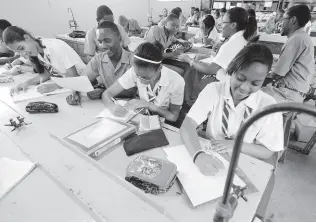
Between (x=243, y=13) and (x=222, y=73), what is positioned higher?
(x=243, y=13)

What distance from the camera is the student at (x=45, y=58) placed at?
1.68 meters

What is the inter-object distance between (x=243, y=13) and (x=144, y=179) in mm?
2033

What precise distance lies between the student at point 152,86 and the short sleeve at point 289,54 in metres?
1.15

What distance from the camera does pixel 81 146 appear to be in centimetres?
96

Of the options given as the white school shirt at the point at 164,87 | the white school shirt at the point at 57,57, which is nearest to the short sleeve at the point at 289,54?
the white school shirt at the point at 164,87

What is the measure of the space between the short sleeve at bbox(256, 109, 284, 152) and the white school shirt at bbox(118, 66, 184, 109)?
64 centimetres

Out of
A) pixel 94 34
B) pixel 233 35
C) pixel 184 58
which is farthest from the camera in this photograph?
pixel 94 34

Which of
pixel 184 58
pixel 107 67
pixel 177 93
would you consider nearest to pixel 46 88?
pixel 107 67

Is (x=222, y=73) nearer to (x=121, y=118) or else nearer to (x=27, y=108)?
(x=121, y=118)

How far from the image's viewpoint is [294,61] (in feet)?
6.40

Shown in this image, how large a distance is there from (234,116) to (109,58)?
1182 mm

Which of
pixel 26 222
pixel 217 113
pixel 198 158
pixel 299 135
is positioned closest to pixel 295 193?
pixel 299 135

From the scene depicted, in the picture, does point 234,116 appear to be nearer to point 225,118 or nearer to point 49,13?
point 225,118

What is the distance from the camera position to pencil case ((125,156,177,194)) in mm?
736
